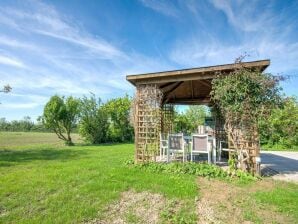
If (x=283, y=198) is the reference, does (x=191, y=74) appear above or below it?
above

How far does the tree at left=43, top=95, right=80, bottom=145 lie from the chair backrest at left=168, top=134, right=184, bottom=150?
14.0m

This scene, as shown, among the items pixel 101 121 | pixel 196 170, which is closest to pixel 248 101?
pixel 196 170

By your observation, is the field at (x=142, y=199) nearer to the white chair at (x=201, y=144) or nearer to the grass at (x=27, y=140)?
the white chair at (x=201, y=144)

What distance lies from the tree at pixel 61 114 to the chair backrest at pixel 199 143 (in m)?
14.7

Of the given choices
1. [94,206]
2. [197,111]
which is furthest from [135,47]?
[197,111]

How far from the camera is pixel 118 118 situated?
2123 cm

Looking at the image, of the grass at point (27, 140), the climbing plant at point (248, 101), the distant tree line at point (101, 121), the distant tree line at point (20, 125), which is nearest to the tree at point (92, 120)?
the distant tree line at point (101, 121)

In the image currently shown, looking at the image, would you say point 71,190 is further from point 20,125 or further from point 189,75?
point 20,125

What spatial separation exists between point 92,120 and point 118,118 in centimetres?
247

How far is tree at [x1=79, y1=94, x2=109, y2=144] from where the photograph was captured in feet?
66.0

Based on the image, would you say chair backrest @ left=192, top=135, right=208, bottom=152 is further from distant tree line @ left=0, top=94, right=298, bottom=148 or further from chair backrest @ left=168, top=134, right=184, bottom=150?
distant tree line @ left=0, top=94, right=298, bottom=148

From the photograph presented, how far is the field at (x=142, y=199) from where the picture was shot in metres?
3.46

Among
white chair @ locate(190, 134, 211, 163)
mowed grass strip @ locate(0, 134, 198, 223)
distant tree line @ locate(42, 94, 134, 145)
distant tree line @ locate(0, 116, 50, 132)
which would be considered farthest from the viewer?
distant tree line @ locate(0, 116, 50, 132)

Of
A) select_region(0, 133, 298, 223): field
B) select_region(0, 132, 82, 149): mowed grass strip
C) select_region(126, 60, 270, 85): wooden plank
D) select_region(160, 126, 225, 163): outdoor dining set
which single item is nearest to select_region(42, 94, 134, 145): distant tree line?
select_region(0, 132, 82, 149): mowed grass strip
